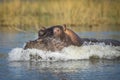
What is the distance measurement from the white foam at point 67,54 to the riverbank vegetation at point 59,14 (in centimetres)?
942

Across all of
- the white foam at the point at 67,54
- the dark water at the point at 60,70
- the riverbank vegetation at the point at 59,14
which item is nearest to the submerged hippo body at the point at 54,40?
the white foam at the point at 67,54

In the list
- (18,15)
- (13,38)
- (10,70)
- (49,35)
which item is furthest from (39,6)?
(10,70)

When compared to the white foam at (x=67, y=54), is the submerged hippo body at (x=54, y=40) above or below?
above

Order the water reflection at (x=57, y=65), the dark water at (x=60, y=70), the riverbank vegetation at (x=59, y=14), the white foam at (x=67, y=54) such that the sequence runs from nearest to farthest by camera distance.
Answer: the dark water at (x=60, y=70) → the water reflection at (x=57, y=65) → the white foam at (x=67, y=54) → the riverbank vegetation at (x=59, y=14)

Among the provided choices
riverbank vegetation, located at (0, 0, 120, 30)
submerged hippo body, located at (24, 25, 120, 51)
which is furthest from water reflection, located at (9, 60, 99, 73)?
riverbank vegetation, located at (0, 0, 120, 30)

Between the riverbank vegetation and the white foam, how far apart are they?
30.9 ft

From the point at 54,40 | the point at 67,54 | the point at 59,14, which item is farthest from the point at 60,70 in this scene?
the point at 59,14

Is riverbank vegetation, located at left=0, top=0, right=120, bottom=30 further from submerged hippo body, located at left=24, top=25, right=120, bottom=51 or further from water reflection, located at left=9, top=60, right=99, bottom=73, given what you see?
water reflection, located at left=9, top=60, right=99, bottom=73

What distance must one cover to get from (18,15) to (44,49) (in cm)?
1312

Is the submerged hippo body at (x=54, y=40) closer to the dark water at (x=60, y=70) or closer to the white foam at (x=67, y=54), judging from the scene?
the white foam at (x=67, y=54)

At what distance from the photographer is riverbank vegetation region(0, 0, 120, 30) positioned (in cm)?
2641

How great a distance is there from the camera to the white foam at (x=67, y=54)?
597 inches

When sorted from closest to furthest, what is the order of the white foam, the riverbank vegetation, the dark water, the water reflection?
the dark water → the water reflection → the white foam → the riverbank vegetation

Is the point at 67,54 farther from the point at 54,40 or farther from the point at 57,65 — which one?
the point at 57,65
